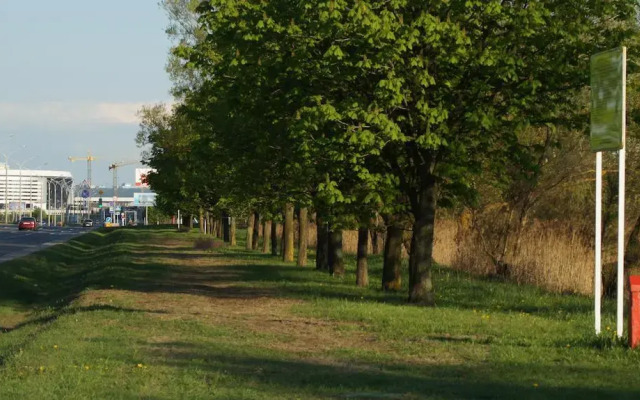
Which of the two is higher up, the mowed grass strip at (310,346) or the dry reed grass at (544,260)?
the dry reed grass at (544,260)

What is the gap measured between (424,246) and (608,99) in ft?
25.1

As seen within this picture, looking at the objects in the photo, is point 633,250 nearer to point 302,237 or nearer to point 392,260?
point 392,260

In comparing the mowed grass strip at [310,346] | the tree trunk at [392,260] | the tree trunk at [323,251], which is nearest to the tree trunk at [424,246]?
the mowed grass strip at [310,346]

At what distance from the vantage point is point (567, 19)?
2064 cm

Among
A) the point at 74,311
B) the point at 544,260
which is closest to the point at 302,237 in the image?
the point at 544,260

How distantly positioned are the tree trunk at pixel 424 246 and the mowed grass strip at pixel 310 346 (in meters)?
0.58

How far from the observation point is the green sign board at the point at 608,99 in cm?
1467

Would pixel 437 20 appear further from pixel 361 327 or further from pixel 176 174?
Result: pixel 176 174

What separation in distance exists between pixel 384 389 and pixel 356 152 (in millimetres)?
9731

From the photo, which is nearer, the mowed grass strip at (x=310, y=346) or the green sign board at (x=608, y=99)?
the mowed grass strip at (x=310, y=346)

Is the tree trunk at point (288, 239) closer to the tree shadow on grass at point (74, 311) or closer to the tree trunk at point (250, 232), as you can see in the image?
the tree trunk at point (250, 232)

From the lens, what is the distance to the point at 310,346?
49.8ft

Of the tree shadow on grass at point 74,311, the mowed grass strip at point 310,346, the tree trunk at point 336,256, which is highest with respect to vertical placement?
the tree trunk at point 336,256

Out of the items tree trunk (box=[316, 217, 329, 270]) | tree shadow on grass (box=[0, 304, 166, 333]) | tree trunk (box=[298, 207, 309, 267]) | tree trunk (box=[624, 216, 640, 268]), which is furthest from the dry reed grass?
tree shadow on grass (box=[0, 304, 166, 333])
